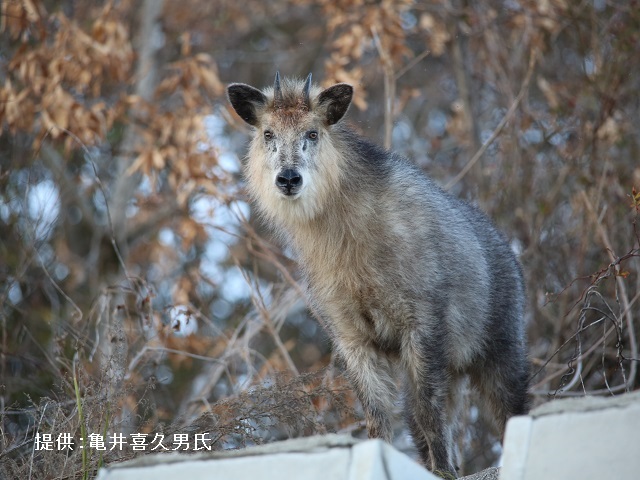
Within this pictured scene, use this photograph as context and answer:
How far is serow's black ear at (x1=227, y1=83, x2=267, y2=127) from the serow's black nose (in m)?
0.61

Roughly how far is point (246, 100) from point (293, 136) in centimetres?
45

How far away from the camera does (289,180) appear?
4.97 m

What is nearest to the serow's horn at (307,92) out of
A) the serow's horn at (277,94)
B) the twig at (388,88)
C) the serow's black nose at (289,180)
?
the serow's horn at (277,94)

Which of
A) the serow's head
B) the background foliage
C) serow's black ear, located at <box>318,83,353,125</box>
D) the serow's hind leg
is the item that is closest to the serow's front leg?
the serow's hind leg

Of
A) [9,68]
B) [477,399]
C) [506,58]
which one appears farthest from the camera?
[506,58]

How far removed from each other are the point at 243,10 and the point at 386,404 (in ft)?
28.5

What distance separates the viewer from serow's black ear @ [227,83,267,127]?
536cm

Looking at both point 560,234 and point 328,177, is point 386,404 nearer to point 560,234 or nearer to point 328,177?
point 328,177

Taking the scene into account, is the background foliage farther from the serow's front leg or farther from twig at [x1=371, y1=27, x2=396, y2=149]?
the serow's front leg

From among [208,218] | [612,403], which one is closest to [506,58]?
[208,218]

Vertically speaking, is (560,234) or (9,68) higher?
(9,68)

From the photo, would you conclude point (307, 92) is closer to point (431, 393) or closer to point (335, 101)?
point (335, 101)

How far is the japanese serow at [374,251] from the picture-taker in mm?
4973

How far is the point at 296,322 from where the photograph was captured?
481 inches
